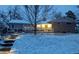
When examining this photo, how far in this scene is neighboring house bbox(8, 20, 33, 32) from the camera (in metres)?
8.39

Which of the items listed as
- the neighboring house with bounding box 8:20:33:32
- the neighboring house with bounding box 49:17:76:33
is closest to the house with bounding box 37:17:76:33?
the neighboring house with bounding box 49:17:76:33

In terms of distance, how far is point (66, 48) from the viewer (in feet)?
27.6

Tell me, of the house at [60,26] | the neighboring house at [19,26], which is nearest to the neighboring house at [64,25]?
the house at [60,26]

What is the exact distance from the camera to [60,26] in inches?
331

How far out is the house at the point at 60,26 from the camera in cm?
841

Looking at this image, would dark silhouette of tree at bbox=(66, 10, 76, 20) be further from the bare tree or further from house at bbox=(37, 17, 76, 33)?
the bare tree

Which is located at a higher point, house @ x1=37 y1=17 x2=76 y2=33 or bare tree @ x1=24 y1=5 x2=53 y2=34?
bare tree @ x1=24 y1=5 x2=53 y2=34

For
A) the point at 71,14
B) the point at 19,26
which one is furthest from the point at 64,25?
the point at 19,26

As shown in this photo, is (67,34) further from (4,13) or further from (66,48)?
(4,13)

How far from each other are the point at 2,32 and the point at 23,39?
0.91 feet

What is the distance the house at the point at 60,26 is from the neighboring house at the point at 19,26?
5.0 inches

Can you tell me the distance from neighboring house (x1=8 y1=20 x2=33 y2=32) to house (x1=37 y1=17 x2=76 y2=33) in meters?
0.13

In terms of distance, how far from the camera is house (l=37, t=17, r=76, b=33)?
841 cm

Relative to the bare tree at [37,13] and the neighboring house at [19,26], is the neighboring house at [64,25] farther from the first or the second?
the neighboring house at [19,26]
